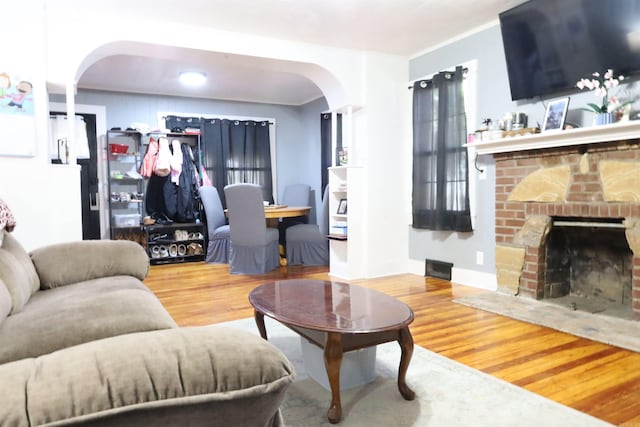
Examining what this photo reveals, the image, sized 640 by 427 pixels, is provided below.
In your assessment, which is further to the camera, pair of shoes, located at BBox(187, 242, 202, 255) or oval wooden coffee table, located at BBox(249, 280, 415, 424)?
pair of shoes, located at BBox(187, 242, 202, 255)

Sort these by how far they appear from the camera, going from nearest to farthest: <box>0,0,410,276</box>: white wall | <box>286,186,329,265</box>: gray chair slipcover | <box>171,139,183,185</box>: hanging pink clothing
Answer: <box>0,0,410,276</box>: white wall → <box>286,186,329,265</box>: gray chair slipcover → <box>171,139,183,185</box>: hanging pink clothing

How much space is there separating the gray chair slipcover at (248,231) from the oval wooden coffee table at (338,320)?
2.55m

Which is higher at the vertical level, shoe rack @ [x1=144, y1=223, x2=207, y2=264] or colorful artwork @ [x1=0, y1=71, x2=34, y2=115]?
colorful artwork @ [x1=0, y1=71, x2=34, y2=115]

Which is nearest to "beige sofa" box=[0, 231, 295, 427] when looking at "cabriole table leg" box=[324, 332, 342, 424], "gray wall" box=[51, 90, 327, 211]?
"cabriole table leg" box=[324, 332, 342, 424]

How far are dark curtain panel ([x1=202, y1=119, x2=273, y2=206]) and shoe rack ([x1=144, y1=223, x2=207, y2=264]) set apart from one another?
0.74 meters

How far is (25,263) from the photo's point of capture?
2.05 m

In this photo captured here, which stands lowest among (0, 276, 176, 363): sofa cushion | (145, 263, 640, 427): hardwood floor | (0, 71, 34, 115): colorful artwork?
(145, 263, 640, 427): hardwood floor

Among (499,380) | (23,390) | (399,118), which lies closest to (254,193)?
(399,118)

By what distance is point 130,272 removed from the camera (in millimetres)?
2445

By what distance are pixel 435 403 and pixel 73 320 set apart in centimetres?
145

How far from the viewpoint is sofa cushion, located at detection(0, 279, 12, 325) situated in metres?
1.45

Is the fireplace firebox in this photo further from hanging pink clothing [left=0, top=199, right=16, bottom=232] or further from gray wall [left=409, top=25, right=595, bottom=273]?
hanging pink clothing [left=0, top=199, right=16, bottom=232]

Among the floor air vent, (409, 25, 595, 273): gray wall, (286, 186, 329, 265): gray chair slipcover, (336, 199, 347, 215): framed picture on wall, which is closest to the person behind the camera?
(409, 25, 595, 273): gray wall

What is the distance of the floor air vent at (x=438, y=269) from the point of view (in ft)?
14.4
